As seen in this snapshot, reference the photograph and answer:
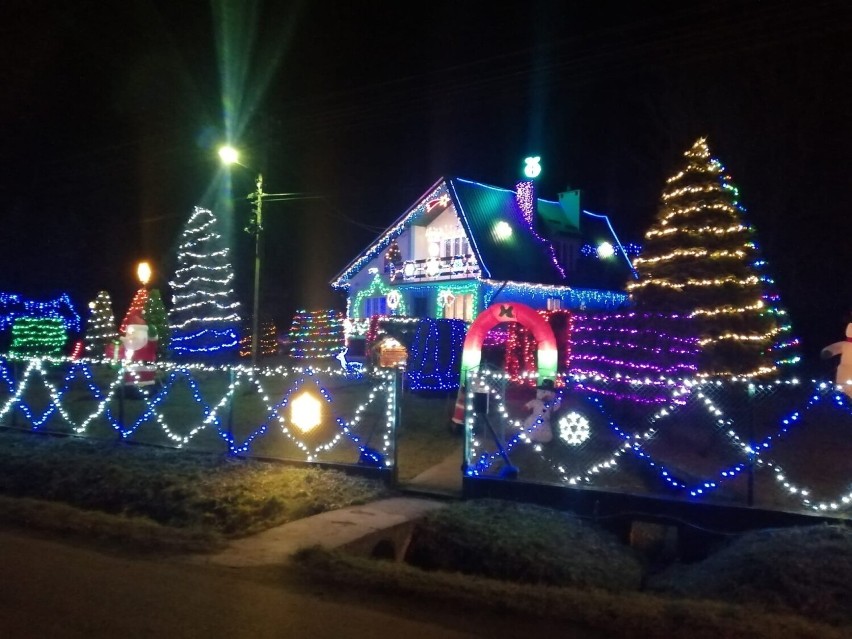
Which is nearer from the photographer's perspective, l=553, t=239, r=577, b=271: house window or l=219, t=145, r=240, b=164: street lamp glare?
l=219, t=145, r=240, b=164: street lamp glare

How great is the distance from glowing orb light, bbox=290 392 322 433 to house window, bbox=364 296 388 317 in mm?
18390

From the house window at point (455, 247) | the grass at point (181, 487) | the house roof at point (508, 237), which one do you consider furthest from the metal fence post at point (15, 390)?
the house window at point (455, 247)

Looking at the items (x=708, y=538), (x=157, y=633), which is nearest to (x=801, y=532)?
(x=708, y=538)

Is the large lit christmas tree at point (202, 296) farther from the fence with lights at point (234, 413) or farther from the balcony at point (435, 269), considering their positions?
the fence with lights at point (234, 413)

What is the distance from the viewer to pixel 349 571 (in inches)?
272

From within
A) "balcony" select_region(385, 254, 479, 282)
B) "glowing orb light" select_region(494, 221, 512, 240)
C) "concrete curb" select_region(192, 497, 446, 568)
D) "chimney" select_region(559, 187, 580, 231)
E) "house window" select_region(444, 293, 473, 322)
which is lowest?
"concrete curb" select_region(192, 497, 446, 568)

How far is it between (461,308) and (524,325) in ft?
46.3

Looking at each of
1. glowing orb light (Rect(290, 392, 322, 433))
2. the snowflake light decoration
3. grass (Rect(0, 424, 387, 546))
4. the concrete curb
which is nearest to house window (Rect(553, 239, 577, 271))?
the snowflake light decoration

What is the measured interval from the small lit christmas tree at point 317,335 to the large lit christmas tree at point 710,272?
16345 mm

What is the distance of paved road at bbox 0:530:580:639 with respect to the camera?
548cm

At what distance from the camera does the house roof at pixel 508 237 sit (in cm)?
2730

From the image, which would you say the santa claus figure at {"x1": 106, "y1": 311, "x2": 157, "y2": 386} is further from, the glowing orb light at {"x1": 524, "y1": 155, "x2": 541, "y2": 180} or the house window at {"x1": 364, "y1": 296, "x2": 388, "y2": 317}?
the glowing orb light at {"x1": 524, "y1": 155, "x2": 541, "y2": 180}

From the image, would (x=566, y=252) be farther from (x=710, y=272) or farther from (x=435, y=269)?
(x=710, y=272)

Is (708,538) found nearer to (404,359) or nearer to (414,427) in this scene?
(414,427)
